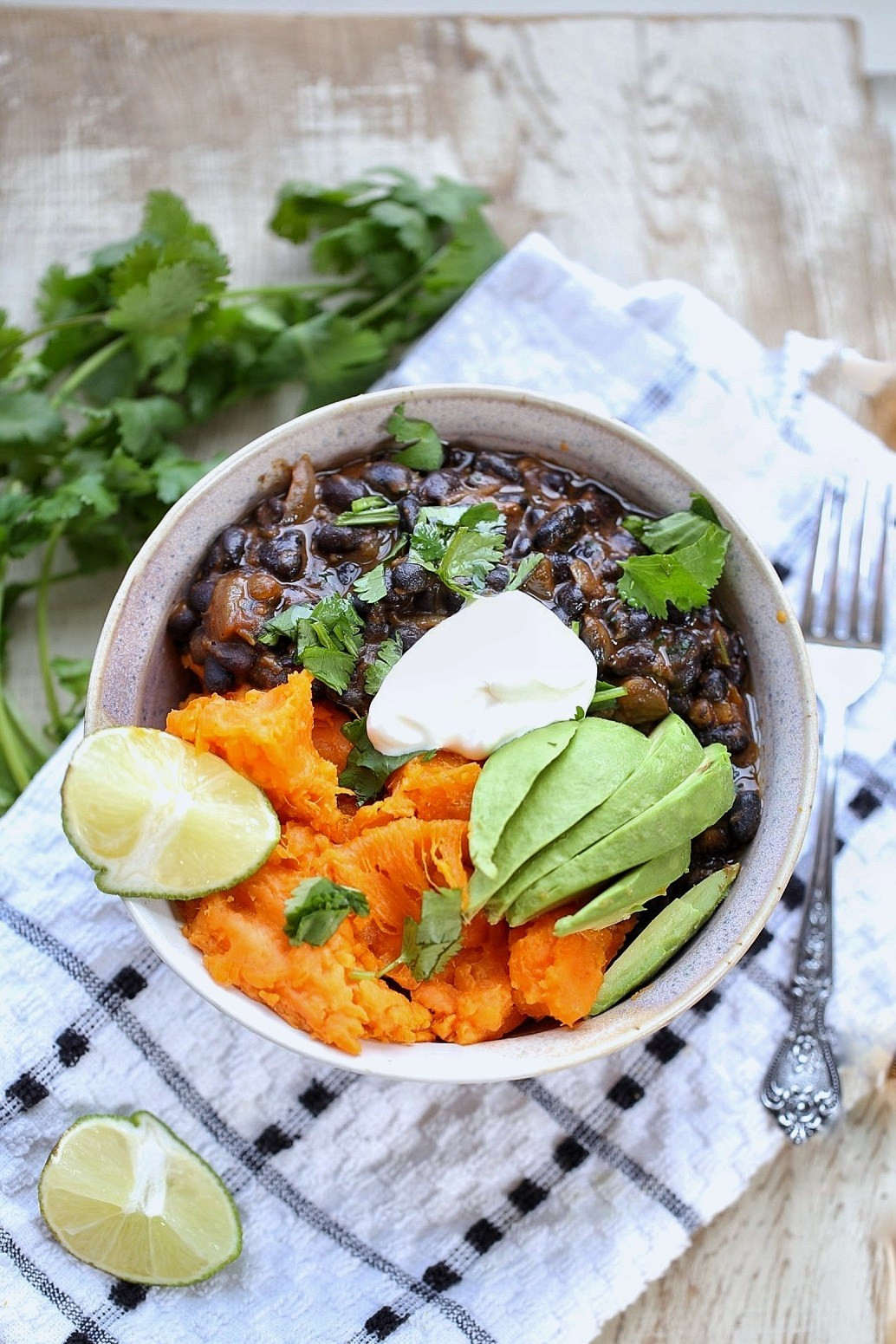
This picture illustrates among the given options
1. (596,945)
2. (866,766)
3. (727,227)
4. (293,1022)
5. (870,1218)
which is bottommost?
(870,1218)

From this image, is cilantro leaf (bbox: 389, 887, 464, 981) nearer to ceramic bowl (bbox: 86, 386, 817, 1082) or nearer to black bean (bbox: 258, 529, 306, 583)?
ceramic bowl (bbox: 86, 386, 817, 1082)

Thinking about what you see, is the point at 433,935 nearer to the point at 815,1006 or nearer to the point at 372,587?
the point at 372,587

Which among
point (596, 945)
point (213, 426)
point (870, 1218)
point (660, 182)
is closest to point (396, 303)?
point (213, 426)

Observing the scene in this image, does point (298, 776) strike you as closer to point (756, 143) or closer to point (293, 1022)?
point (293, 1022)

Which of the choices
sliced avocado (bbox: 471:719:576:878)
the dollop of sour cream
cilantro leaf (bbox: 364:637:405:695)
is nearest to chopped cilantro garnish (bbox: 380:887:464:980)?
sliced avocado (bbox: 471:719:576:878)

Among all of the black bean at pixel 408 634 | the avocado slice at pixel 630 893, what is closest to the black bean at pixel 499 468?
the black bean at pixel 408 634

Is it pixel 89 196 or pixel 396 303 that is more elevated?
pixel 89 196
